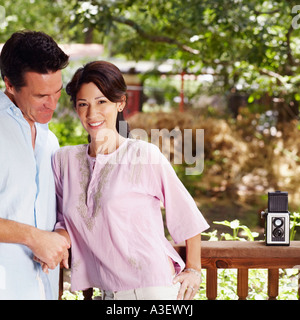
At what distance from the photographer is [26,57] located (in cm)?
162

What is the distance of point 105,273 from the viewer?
1.69 m

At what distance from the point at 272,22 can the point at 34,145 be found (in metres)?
3.76

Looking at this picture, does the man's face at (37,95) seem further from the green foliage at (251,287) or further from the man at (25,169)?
the green foliage at (251,287)

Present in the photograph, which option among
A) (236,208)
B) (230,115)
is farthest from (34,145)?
(230,115)

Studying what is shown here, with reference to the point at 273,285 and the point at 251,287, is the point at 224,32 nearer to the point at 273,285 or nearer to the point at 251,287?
the point at 251,287

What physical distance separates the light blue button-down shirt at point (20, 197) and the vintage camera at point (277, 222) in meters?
0.88

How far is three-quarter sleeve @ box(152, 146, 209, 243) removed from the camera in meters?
1.71

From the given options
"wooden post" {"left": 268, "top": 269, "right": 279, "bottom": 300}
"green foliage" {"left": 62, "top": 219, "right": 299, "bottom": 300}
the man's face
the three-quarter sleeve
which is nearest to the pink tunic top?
the three-quarter sleeve

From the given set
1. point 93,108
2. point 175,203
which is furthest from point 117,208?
point 93,108

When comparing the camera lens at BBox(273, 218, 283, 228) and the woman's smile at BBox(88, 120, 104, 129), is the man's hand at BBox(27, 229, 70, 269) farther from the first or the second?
the camera lens at BBox(273, 218, 283, 228)

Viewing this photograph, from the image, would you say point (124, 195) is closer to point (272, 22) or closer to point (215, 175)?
point (272, 22)

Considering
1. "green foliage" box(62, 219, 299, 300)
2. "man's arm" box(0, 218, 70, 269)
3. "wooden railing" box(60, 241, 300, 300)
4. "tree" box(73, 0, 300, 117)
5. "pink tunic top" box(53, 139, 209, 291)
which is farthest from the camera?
"tree" box(73, 0, 300, 117)

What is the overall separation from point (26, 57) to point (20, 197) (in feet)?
1.50

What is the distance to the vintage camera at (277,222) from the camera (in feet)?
6.57
